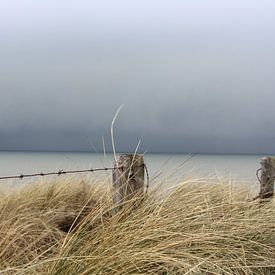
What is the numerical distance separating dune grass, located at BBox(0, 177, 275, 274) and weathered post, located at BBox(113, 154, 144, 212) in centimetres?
13

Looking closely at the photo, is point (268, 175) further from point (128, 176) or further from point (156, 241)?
point (156, 241)

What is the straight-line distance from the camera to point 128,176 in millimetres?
4086

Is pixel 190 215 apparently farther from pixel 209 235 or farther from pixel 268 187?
pixel 268 187

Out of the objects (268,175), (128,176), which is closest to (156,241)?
(128,176)

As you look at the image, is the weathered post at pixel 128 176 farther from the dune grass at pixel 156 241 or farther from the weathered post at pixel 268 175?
the weathered post at pixel 268 175

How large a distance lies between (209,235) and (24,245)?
143cm

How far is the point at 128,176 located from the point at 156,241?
96cm

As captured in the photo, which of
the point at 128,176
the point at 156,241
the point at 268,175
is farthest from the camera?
the point at 268,175

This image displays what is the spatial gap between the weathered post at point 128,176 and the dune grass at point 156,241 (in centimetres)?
13

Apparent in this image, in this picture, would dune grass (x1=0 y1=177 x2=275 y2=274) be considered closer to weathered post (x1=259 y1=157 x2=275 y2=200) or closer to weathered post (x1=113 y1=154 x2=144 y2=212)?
weathered post (x1=113 y1=154 x2=144 y2=212)

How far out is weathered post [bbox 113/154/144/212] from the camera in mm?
4109

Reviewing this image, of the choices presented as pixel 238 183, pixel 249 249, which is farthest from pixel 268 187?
pixel 249 249

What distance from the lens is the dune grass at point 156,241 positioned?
278cm

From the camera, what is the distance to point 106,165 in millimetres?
4805
